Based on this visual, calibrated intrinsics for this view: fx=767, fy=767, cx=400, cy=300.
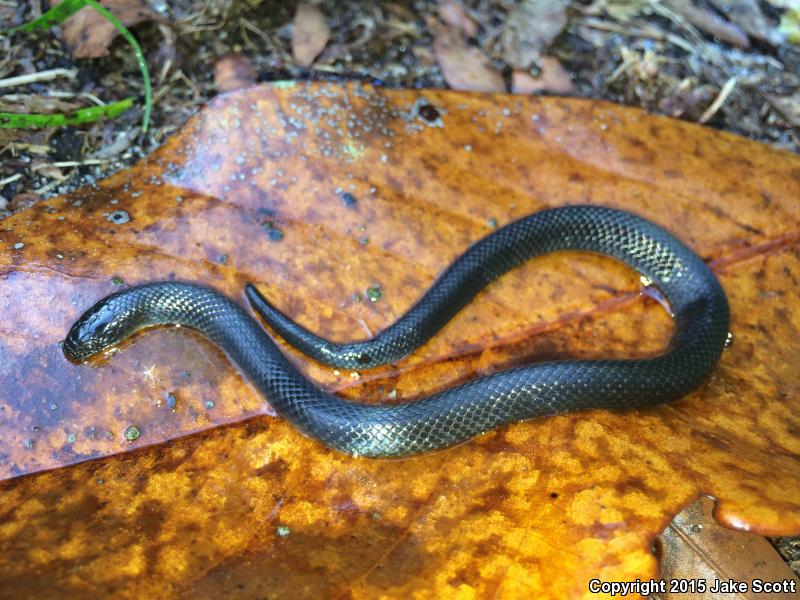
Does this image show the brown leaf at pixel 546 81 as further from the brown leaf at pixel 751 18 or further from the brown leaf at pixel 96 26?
the brown leaf at pixel 96 26

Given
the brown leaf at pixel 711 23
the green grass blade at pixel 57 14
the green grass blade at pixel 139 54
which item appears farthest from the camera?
the brown leaf at pixel 711 23

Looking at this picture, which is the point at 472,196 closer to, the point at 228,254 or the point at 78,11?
the point at 228,254

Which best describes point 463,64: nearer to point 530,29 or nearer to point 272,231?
point 530,29

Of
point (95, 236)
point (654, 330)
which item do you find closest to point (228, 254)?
point (95, 236)

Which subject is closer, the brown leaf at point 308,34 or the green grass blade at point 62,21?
the green grass blade at point 62,21

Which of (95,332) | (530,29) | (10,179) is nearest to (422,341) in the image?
(95,332)

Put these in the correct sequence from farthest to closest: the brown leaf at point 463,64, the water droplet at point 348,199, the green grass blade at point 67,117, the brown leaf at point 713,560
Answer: the brown leaf at point 463,64
the green grass blade at point 67,117
the water droplet at point 348,199
the brown leaf at point 713,560

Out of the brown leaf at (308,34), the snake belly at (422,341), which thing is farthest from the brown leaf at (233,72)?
the snake belly at (422,341)
